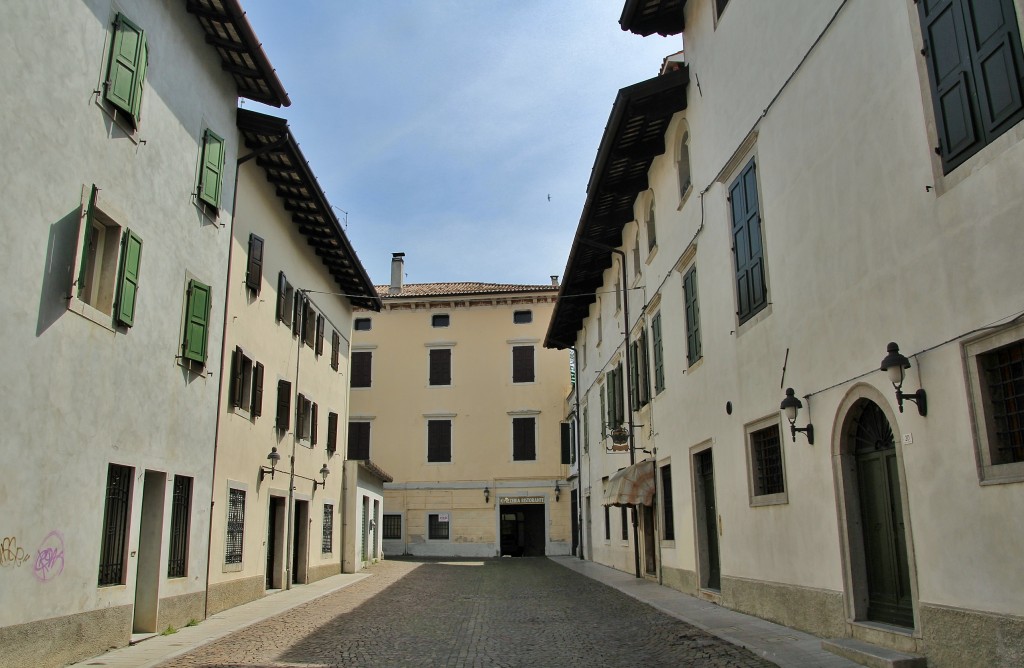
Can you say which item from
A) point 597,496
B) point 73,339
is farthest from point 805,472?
point 597,496

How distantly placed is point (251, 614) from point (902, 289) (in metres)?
11.1

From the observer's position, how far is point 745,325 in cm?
1155

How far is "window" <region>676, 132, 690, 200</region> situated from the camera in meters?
15.0

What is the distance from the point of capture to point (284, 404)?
18.4 meters

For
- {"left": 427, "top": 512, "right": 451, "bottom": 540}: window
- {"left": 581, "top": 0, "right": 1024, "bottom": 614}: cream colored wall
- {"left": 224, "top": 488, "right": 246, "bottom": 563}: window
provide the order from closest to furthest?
{"left": 581, "top": 0, "right": 1024, "bottom": 614}: cream colored wall, {"left": 224, "top": 488, "right": 246, "bottom": 563}: window, {"left": 427, "top": 512, "right": 451, "bottom": 540}: window

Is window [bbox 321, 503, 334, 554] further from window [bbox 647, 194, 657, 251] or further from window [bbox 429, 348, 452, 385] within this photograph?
window [bbox 429, 348, 452, 385]

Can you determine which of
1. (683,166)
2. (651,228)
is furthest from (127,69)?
(651,228)

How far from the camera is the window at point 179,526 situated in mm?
12008

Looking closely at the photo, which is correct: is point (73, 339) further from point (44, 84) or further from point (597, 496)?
point (597, 496)

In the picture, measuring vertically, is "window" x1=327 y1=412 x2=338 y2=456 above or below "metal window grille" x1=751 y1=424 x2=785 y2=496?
above

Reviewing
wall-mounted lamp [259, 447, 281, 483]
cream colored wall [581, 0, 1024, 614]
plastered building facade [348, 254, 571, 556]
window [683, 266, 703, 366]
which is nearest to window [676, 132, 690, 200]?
cream colored wall [581, 0, 1024, 614]

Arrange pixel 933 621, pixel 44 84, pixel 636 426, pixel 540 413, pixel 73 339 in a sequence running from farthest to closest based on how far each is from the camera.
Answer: pixel 540 413
pixel 636 426
pixel 73 339
pixel 44 84
pixel 933 621

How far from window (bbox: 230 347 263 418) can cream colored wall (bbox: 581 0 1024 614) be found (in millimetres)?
7992

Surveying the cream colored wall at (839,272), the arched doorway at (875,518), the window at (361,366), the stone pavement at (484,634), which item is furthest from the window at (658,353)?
the window at (361,366)
